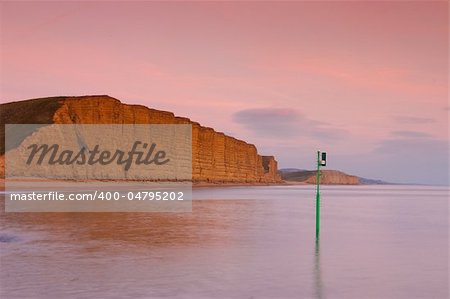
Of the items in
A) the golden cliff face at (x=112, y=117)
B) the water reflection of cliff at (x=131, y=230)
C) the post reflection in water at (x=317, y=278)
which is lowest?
the water reflection of cliff at (x=131, y=230)

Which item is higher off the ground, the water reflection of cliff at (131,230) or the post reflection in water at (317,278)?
the post reflection in water at (317,278)

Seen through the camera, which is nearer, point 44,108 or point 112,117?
point 112,117

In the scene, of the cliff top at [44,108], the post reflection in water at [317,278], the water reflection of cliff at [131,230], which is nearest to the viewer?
the post reflection in water at [317,278]

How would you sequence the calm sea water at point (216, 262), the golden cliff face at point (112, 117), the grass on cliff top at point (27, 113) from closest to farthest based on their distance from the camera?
the calm sea water at point (216, 262)
the grass on cliff top at point (27, 113)
the golden cliff face at point (112, 117)

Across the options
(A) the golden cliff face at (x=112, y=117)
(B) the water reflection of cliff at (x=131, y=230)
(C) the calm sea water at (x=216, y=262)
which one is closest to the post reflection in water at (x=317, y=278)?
(C) the calm sea water at (x=216, y=262)

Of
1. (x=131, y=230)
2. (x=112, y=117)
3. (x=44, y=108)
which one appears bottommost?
(x=131, y=230)

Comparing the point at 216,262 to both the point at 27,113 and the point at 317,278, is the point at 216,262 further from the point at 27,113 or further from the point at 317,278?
the point at 27,113

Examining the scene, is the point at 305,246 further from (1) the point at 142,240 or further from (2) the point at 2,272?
(2) the point at 2,272

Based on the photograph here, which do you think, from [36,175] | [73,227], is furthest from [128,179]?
[73,227]

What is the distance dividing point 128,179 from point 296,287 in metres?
120

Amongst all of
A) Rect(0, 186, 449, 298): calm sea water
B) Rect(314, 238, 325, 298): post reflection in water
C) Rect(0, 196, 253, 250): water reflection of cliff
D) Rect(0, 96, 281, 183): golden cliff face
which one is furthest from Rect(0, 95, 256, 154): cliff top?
Rect(314, 238, 325, 298): post reflection in water

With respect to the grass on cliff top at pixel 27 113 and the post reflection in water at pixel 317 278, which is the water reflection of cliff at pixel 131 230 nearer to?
the post reflection in water at pixel 317 278

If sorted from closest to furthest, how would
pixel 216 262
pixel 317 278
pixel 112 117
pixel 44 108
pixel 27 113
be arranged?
pixel 317 278, pixel 216 262, pixel 112 117, pixel 44 108, pixel 27 113

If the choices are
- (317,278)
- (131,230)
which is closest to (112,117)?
(131,230)
